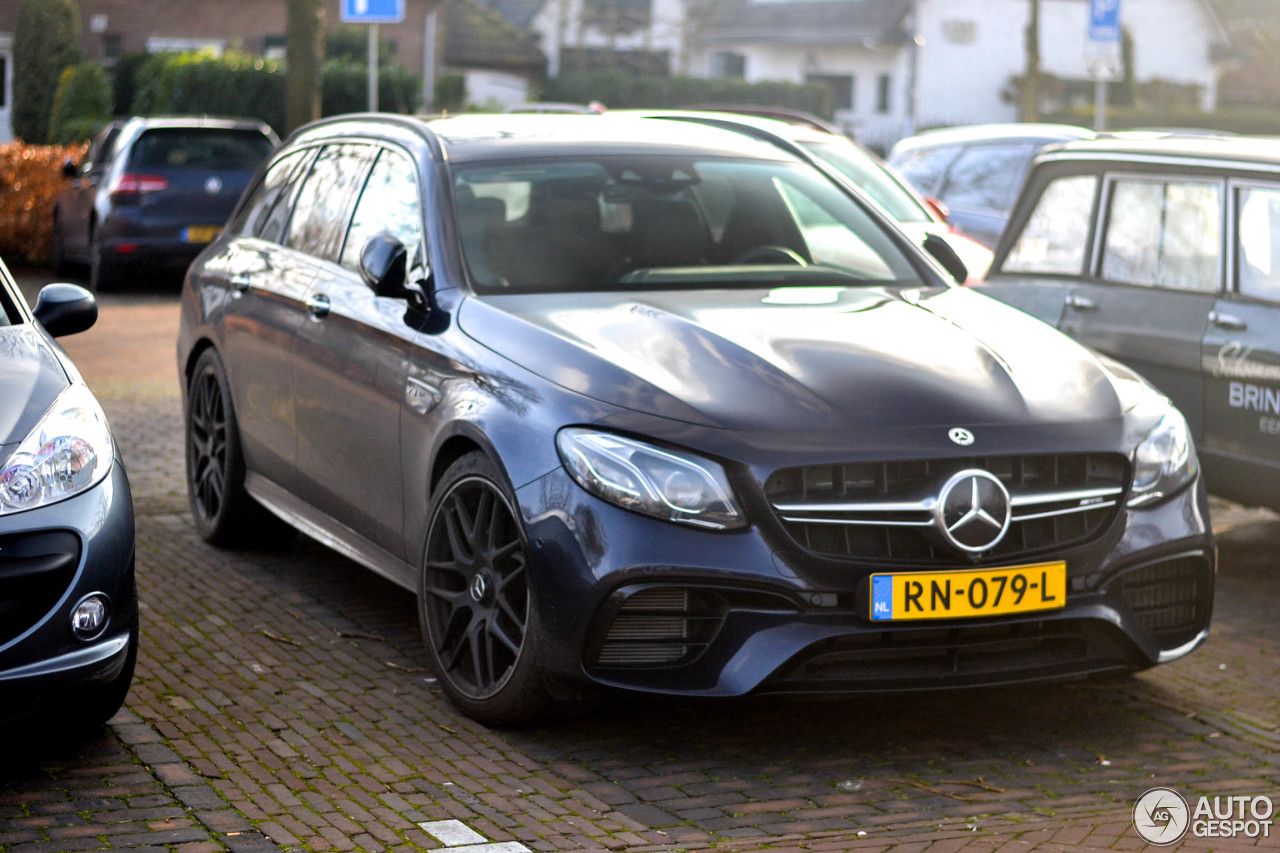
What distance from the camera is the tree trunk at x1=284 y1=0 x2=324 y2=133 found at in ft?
66.3

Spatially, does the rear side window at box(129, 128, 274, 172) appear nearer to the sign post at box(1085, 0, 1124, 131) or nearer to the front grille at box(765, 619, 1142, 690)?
the sign post at box(1085, 0, 1124, 131)

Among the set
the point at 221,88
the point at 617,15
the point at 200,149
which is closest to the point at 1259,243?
the point at 200,149

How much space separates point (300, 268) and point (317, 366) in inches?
22.0

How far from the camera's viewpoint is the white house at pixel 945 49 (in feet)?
180

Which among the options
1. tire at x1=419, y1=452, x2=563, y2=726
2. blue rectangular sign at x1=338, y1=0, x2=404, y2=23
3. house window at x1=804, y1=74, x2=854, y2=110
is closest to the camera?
tire at x1=419, y1=452, x2=563, y2=726

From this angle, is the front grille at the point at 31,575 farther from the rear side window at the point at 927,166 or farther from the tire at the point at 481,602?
the rear side window at the point at 927,166

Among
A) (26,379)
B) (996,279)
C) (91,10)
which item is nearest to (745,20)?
(91,10)

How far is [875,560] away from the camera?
444cm

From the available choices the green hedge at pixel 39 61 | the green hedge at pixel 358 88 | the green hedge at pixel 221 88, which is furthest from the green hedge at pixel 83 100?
the green hedge at pixel 39 61

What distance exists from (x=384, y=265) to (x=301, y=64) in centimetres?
1554

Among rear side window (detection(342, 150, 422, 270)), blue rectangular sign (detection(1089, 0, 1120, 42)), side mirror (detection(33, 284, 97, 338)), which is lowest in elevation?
side mirror (detection(33, 284, 97, 338))

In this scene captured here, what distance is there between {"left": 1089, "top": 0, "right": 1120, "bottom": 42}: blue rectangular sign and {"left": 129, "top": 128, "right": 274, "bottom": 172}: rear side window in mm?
8187

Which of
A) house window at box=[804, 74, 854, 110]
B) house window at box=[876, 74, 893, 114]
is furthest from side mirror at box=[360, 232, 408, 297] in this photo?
house window at box=[804, 74, 854, 110]

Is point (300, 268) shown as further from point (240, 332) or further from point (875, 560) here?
point (875, 560)
